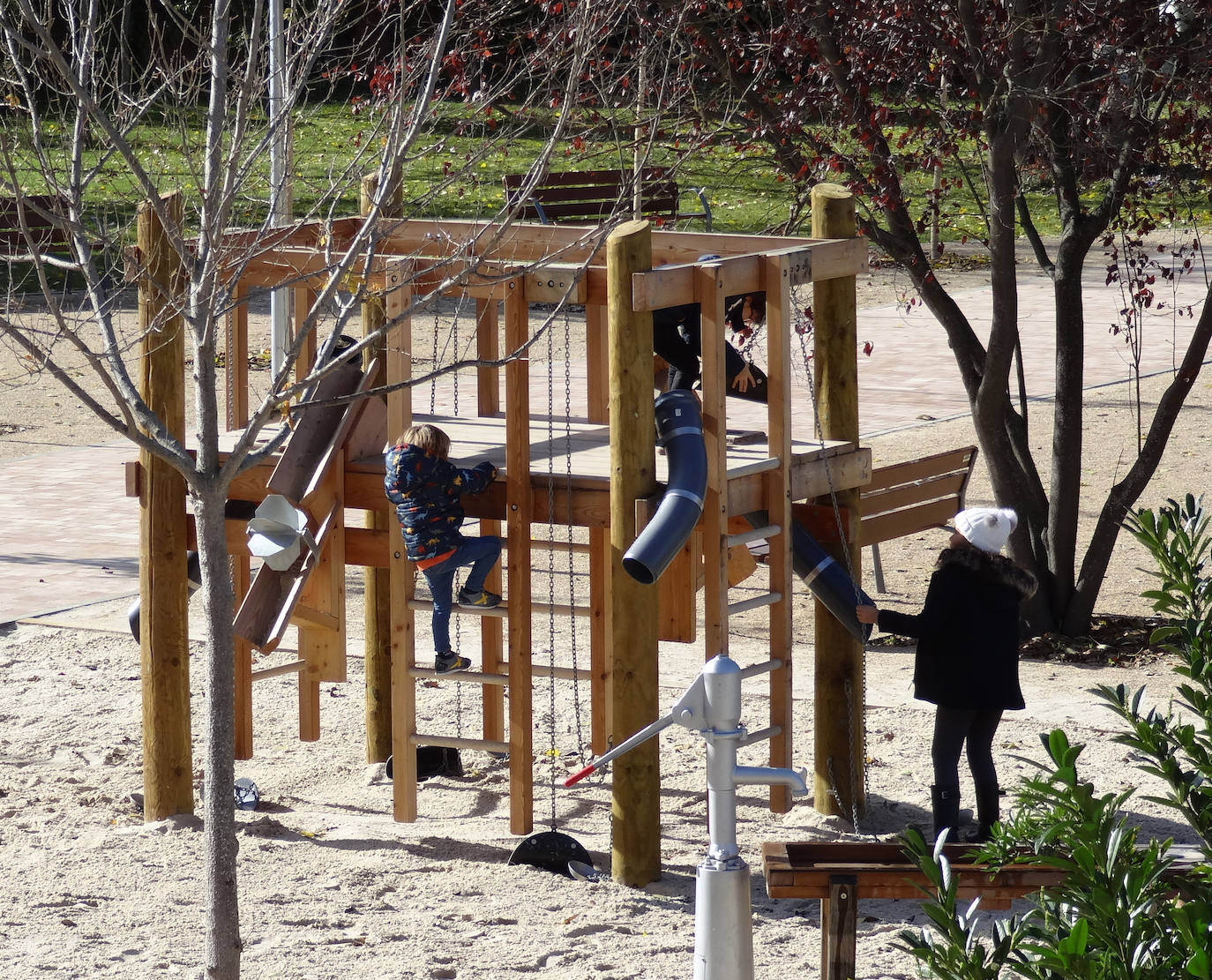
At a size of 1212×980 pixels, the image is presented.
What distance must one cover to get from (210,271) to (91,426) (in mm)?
10085

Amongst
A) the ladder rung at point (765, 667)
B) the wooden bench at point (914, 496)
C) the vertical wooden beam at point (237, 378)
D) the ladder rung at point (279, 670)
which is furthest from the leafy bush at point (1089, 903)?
the wooden bench at point (914, 496)

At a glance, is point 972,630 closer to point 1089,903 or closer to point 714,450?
point 714,450

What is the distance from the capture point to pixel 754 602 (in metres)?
5.87

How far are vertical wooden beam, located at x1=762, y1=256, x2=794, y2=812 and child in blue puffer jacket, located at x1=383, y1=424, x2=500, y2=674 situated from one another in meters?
1.05

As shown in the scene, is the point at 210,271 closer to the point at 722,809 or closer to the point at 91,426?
the point at 722,809

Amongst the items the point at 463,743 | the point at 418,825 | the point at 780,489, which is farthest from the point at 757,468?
the point at 418,825

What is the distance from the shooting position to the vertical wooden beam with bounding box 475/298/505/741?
7.02 m

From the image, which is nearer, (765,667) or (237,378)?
(765,667)

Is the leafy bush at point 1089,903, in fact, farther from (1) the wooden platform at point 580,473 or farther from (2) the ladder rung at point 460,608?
(2) the ladder rung at point 460,608

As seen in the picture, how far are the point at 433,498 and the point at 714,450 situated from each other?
3.46 feet

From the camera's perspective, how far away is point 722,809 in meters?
3.44

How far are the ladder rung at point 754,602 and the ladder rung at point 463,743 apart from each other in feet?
3.31

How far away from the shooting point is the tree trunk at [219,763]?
4.82 metres

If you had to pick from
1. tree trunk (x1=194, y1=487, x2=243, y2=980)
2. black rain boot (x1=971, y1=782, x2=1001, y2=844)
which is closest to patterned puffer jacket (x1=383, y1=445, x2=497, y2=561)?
tree trunk (x1=194, y1=487, x2=243, y2=980)
